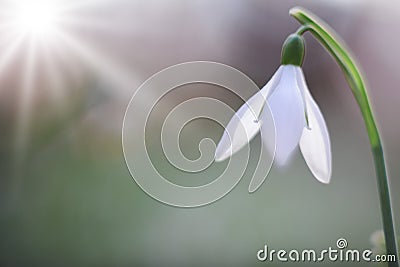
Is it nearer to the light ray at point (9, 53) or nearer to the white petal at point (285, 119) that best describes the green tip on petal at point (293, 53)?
the white petal at point (285, 119)

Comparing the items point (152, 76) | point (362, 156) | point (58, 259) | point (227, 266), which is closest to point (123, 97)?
point (152, 76)

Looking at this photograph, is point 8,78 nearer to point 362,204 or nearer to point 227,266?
point 227,266

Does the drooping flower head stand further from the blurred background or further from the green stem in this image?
the blurred background

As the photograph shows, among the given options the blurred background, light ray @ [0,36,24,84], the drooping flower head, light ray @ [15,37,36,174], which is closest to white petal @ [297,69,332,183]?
the drooping flower head

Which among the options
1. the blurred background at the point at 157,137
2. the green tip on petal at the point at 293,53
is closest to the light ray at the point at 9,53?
the blurred background at the point at 157,137

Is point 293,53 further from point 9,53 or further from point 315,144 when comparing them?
point 9,53

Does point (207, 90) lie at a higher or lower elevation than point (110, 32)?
lower
